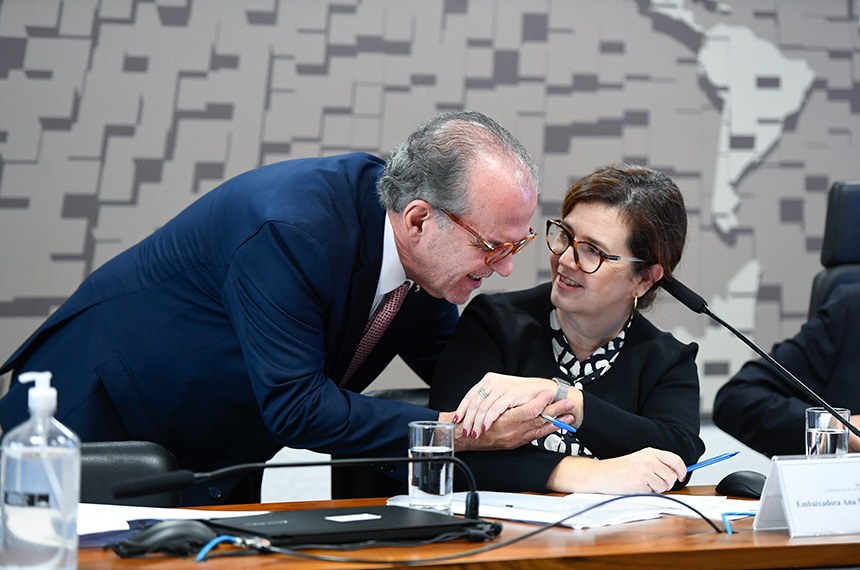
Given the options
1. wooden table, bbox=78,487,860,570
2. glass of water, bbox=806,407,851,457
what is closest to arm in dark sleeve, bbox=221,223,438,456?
wooden table, bbox=78,487,860,570

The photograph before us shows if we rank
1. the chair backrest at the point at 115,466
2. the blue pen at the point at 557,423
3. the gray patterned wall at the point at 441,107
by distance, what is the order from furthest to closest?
the gray patterned wall at the point at 441,107
the blue pen at the point at 557,423
the chair backrest at the point at 115,466

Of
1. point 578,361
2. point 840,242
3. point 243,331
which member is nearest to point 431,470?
point 243,331

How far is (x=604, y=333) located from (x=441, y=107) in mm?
1624

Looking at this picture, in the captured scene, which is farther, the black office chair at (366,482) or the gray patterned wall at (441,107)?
the gray patterned wall at (441,107)

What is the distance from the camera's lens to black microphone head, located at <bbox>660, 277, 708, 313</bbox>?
1.63 meters

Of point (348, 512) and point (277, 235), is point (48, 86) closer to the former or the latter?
point (277, 235)

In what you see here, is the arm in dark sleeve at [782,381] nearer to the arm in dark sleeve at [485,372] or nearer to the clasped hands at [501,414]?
the arm in dark sleeve at [485,372]

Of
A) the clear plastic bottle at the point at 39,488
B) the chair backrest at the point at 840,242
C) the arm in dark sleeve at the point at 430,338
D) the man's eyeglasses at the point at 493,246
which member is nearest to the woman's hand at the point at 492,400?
the man's eyeglasses at the point at 493,246

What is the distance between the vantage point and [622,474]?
4.97ft

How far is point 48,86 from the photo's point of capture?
124 inches

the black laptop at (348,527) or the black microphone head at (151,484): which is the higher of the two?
the black microphone head at (151,484)

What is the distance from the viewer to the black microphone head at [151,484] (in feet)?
3.39

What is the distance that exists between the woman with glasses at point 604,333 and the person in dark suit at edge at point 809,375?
0.41 meters

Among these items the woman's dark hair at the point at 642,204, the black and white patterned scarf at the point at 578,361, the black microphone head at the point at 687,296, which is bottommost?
the black and white patterned scarf at the point at 578,361
